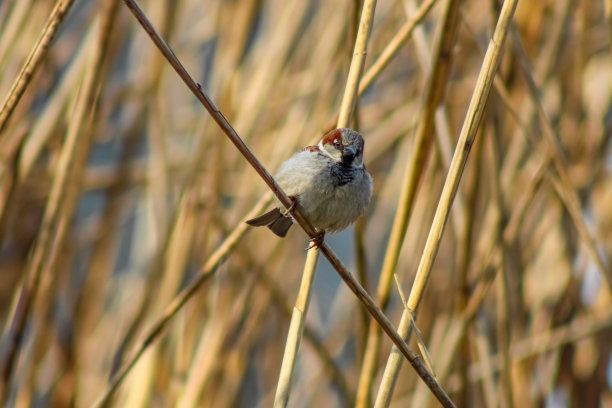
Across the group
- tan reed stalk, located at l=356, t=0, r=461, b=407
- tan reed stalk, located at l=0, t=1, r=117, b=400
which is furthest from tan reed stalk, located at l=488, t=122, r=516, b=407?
tan reed stalk, located at l=0, t=1, r=117, b=400

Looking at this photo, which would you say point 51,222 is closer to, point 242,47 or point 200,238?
point 200,238

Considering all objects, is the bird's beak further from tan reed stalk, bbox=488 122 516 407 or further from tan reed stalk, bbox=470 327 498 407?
tan reed stalk, bbox=470 327 498 407

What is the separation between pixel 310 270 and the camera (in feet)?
3.80

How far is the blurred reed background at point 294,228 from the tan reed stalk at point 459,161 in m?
0.29

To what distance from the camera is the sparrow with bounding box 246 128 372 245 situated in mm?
1320

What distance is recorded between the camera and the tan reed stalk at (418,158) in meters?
1.21

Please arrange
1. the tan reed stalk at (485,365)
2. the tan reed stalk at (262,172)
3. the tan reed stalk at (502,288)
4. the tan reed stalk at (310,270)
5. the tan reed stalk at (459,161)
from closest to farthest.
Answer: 1. the tan reed stalk at (262,172)
2. the tan reed stalk at (459,161)
3. the tan reed stalk at (310,270)
4. the tan reed stalk at (502,288)
5. the tan reed stalk at (485,365)

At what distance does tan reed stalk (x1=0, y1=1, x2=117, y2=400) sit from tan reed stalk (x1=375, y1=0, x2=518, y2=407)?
2.33 feet

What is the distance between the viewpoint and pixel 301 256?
2.32 metres

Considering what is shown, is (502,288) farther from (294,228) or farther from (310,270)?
(294,228)

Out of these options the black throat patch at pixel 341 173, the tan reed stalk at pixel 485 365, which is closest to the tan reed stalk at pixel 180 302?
the black throat patch at pixel 341 173

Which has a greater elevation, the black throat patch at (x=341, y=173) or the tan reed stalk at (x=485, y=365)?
the black throat patch at (x=341, y=173)

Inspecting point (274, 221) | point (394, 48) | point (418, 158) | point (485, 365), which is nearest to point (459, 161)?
point (418, 158)

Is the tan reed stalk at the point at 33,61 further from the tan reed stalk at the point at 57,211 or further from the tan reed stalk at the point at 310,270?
the tan reed stalk at the point at 310,270
